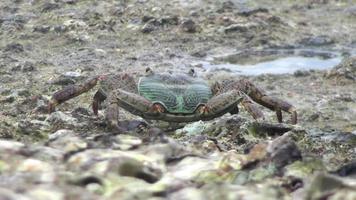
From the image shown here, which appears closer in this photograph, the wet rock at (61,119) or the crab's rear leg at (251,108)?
the wet rock at (61,119)

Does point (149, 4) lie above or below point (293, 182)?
below

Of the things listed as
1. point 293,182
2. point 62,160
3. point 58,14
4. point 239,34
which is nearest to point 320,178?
point 293,182

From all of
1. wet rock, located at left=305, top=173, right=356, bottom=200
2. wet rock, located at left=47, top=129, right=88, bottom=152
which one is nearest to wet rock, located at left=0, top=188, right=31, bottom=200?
wet rock, located at left=47, top=129, right=88, bottom=152

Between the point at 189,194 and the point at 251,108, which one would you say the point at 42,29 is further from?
the point at 189,194

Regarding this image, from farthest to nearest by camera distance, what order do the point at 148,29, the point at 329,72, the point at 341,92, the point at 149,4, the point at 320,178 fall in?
the point at 149,4 < the point at 148,29 < the point at 329,72 < the point at 341,92 < the point at 320,178

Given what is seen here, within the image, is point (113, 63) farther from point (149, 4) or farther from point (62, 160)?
point (62, 160)

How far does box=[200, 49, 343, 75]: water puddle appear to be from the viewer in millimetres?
12297

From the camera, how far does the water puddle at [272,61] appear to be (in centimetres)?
1230

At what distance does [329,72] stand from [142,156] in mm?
8127

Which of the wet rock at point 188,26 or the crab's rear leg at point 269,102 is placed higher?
the crab's rear leg at point 269,102

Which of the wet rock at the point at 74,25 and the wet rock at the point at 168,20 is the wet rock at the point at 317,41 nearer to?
the wet rock at the point at 168,20

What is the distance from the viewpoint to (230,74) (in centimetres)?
1193

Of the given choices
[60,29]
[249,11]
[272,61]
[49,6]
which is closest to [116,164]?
[272,61]

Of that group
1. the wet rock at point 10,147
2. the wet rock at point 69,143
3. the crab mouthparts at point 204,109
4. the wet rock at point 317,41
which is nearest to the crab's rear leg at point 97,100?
the crab mouthparts at point 204,109
